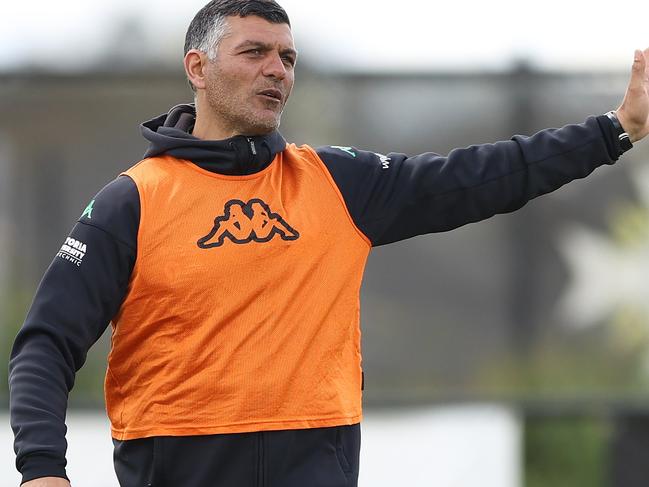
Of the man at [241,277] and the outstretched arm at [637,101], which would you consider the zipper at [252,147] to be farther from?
the outstretched arm at [637,101]

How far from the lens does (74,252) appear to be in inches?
112

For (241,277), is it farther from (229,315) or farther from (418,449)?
(418,449)

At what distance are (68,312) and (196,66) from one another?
734 millimetres

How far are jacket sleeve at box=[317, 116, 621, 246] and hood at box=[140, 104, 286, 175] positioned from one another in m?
0.16

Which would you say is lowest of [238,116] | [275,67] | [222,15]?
[238,116]

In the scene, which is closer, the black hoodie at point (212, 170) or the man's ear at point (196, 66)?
the black hoodie at point (212, 170)

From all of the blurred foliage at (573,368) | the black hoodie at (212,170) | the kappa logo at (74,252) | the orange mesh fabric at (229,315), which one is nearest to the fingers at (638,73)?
the black hoodie at (212,170)

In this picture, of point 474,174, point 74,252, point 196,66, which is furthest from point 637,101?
point 74,252

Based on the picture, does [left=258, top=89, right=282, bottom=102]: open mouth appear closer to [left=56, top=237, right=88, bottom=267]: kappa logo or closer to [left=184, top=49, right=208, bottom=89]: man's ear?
[left=184, top=49, right=208, bottom=89]: man's ear

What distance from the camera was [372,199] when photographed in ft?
10.1

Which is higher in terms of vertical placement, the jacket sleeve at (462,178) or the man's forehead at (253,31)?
the man's forehead at (253,31)

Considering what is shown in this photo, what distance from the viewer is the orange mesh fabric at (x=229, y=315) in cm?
286

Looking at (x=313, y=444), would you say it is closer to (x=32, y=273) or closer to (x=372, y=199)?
(x=372, y=199)

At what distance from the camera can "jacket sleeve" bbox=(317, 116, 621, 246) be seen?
3.03 metres
